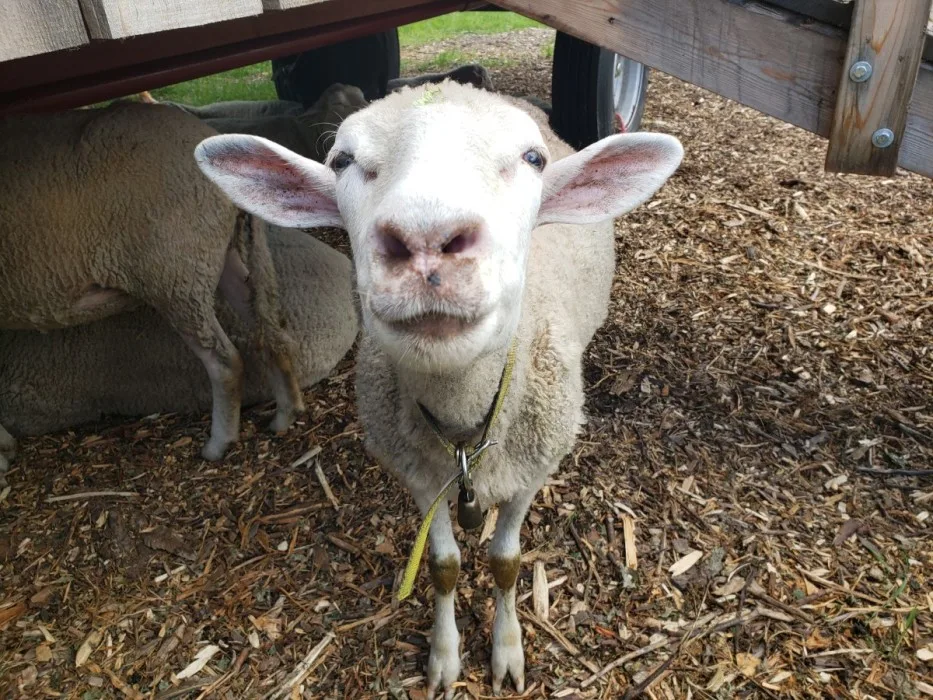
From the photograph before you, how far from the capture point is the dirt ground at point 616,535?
2.44 meters

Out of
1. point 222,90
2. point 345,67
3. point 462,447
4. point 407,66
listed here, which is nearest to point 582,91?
point 345,67

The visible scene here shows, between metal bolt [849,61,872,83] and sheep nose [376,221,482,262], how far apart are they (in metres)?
1.64

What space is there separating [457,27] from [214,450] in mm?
10983

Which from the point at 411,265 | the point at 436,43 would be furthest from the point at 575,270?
the point at 436,43

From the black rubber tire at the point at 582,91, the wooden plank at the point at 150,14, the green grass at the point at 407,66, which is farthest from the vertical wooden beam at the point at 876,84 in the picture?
the green grass at the point at 407,66

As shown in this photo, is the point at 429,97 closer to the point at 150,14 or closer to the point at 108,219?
the point at 150,14

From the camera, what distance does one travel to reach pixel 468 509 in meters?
1.98

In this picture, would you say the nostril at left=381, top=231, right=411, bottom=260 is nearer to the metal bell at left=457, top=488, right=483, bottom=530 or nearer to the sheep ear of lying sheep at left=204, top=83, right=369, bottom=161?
the metal bell at left=457, top=488, right=483, bottom=530

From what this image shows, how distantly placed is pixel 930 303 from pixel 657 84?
14.5ft

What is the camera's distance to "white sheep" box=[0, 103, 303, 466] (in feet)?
9.75

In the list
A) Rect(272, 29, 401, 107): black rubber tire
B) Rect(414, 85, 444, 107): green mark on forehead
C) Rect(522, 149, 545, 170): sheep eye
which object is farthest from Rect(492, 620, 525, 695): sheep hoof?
Rect(272, 29, 401, 107): black rubber tire

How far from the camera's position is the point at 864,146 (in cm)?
235

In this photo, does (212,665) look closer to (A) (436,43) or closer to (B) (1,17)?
(B) (1,17)

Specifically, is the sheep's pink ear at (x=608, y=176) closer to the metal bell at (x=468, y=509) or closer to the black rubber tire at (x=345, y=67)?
the metal bell at (x=468, y=509)
